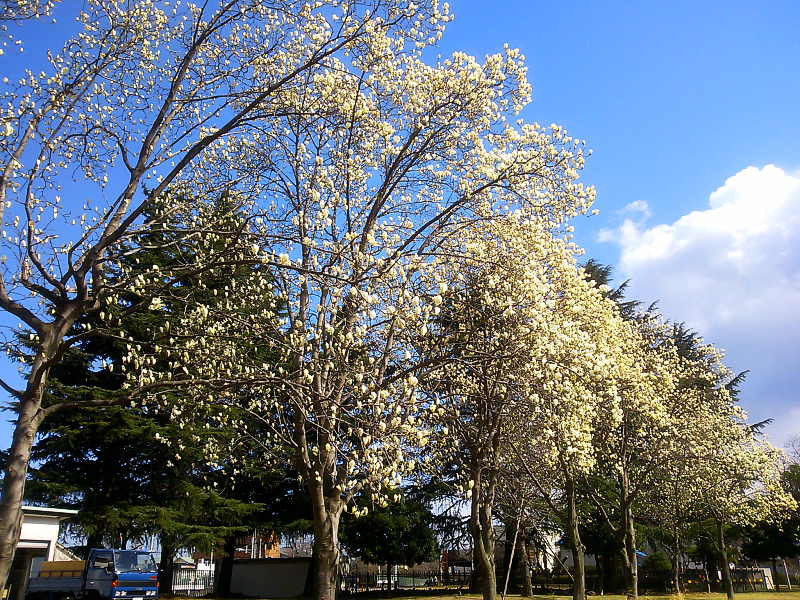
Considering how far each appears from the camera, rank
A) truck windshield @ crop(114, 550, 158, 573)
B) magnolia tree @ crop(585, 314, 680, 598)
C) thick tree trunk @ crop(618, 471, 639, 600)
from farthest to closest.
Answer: thick tree trunk @ crop(618, 471, 639, 600) < truck windshield @ crop(114, 550, 158, 573) < magnolia tree @ crop(585, 314, 680, 598)

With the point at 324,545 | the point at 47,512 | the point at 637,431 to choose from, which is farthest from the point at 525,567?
the point at 324,545

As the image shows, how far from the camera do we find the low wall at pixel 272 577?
91.9ft

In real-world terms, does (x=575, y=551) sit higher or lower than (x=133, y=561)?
higher

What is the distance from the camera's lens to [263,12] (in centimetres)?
790

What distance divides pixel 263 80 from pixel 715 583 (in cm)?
3961

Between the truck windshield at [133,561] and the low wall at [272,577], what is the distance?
994 cm

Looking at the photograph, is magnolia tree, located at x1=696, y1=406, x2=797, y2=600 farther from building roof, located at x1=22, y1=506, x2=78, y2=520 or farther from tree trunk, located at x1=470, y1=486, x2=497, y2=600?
→ building roof, located at x1=22, y1=506, x2=78, y2=520

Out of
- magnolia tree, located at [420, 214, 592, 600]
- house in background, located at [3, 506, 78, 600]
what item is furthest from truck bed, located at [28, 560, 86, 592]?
magnolia tree, located at [420, 214, 592, 600]

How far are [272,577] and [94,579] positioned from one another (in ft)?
42.2

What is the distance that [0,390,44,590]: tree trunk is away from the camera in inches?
237

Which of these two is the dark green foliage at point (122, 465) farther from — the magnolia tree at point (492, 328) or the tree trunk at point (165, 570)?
the magnolia tree at point (492, 328)

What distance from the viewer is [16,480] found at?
20.5ft

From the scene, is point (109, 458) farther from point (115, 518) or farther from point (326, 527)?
point (326, 527)

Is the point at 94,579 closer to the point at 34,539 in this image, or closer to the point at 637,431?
the point at 34,539
